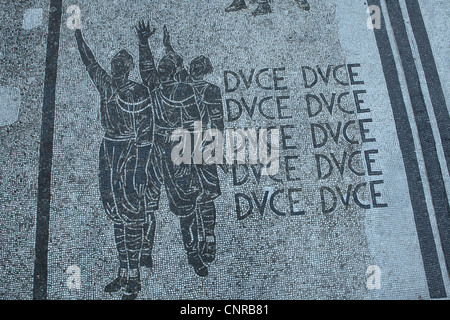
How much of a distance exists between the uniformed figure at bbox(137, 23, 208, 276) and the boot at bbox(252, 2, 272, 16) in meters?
0.77

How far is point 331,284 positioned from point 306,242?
0.33 metres

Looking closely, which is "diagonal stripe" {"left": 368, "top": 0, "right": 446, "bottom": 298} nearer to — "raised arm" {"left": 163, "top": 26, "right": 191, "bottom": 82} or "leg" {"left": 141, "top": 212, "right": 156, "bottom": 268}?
"raised arm" {"left": 163, "top": 26, "right": 191, "bottom": 82}

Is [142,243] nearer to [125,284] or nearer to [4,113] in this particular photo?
[125,284]

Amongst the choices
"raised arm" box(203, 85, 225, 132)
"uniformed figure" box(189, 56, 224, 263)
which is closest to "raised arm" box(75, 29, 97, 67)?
"uniformed figure" box(189, 56, 224, 263)

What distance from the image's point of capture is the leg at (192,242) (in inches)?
99.3

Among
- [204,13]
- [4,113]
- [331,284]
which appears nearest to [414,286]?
[331,284]

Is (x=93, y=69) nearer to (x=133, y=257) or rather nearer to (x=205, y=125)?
(x=205, y=125)

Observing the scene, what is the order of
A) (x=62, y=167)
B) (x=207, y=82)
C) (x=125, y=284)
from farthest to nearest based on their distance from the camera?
(x=207, y=82) → (x=62, y=167) → (x=125, y=284)

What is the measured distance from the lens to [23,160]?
268cm

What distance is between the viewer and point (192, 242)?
2.57 meters

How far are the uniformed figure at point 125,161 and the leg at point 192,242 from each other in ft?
0.77

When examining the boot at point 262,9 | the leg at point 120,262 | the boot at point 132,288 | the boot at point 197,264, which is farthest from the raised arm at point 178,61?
the boot at point 132,288

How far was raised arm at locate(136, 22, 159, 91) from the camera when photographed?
2.83 metres

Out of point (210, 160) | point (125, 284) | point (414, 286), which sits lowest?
point (414, 286)
